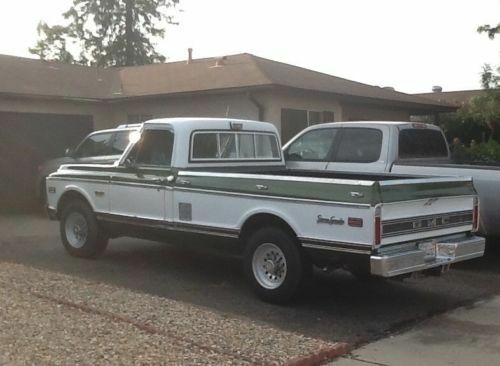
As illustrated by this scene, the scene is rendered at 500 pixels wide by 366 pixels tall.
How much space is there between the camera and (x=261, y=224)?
7.12m

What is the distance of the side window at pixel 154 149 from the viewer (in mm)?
8273

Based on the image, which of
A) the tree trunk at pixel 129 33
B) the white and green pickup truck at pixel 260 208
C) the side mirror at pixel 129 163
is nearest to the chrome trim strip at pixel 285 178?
the white and green pickup truck at pixel 260 208

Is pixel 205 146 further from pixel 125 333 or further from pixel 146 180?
pixel 125 333

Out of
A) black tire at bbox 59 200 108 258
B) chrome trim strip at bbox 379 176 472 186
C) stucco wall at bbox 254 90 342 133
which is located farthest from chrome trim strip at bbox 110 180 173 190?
stucco wall at bbox 254 90 342 133

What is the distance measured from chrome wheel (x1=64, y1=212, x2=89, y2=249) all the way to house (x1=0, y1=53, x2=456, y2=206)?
6542 mm

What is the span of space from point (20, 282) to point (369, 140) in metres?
5.16

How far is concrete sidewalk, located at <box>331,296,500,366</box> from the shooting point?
5398mm

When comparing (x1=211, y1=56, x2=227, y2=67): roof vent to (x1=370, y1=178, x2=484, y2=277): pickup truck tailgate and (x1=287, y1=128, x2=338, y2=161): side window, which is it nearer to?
(x1=287, y1=128, x2=338, y2=161): side window

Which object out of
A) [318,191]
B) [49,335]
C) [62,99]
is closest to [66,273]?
[49,335]

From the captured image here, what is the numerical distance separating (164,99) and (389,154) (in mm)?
8636

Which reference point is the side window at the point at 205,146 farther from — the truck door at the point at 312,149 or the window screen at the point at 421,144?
the window screen at the point at 421,144

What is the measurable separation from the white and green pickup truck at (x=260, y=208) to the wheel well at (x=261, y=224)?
0.02 meters

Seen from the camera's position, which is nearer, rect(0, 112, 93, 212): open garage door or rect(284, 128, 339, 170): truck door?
rect(284, 128, 339, 170): truck door

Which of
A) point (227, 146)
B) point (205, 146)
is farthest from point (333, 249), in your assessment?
point (227, 146)
